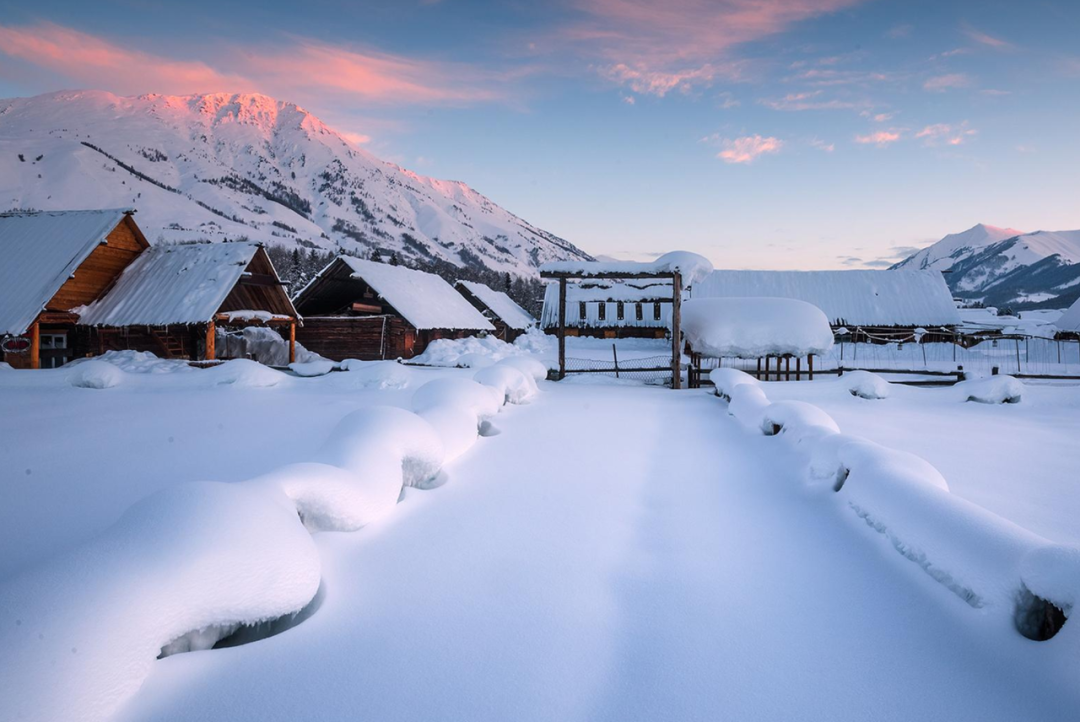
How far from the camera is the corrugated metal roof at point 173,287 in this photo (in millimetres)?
19297

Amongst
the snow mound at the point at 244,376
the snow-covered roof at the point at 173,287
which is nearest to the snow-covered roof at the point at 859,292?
the snow-covered roof at the point at 173,287

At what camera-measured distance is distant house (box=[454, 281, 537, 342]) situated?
1879 inches

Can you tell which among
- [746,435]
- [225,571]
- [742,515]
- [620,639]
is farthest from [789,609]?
[746,435]

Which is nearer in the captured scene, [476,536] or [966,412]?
[476,536]

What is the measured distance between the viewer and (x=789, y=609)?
3.42 m

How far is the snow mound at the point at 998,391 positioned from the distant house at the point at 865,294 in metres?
20.9

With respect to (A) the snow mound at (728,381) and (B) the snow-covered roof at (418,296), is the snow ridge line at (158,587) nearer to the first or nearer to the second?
(A) the snow mound at (728,381)

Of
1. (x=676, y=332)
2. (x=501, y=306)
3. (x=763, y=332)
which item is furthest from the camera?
(x=501, y=306)

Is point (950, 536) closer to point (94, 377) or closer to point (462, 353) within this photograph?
point (94, 377)

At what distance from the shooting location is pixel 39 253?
19109 millimetres

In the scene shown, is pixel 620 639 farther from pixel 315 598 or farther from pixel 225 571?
pixel 225 571

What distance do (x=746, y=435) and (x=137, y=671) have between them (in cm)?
838

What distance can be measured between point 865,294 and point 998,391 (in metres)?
27.7

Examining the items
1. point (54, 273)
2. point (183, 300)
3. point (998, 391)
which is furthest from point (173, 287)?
point (998, 391)
